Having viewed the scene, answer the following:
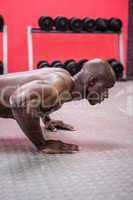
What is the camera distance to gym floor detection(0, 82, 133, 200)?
1.08 meters

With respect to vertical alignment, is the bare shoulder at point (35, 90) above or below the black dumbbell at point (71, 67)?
above

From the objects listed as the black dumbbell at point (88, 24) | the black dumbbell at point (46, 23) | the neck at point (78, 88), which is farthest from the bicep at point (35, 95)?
the black dumbbell at point (88, 24)

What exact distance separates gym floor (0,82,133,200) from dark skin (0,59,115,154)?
10 centimetres

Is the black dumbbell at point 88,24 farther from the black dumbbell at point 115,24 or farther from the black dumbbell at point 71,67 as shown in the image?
the black dumbbell at point 71,67

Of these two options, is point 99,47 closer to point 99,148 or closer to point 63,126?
point 63,126

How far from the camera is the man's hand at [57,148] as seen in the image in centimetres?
146

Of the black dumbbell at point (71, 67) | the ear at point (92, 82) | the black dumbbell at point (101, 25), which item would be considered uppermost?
the black dumbbell at point (101, 25)

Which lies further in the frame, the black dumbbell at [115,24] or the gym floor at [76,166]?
the black dumbbell at [115,24]

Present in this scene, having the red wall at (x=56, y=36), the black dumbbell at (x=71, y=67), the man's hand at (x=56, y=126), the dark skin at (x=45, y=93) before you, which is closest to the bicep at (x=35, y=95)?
the dark skin at (x=45, y=93)

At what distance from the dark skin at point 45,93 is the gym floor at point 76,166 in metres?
0.10

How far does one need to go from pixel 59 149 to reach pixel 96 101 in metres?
0.26

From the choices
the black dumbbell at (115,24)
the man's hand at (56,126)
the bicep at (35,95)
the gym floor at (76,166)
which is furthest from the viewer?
the black dumbbell at (115,24)

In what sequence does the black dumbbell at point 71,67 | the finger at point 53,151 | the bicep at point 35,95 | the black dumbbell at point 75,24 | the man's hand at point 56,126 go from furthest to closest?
the black dumbbell at point 75,24, the black dumbbell at point 71,67, the man's hand at point 56,126, the finger at point 53,151, the bicep at point 35,95

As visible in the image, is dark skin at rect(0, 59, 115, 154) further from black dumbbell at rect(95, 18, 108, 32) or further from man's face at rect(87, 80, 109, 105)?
black dumbbell at rect(95, 18, 108, 32)
